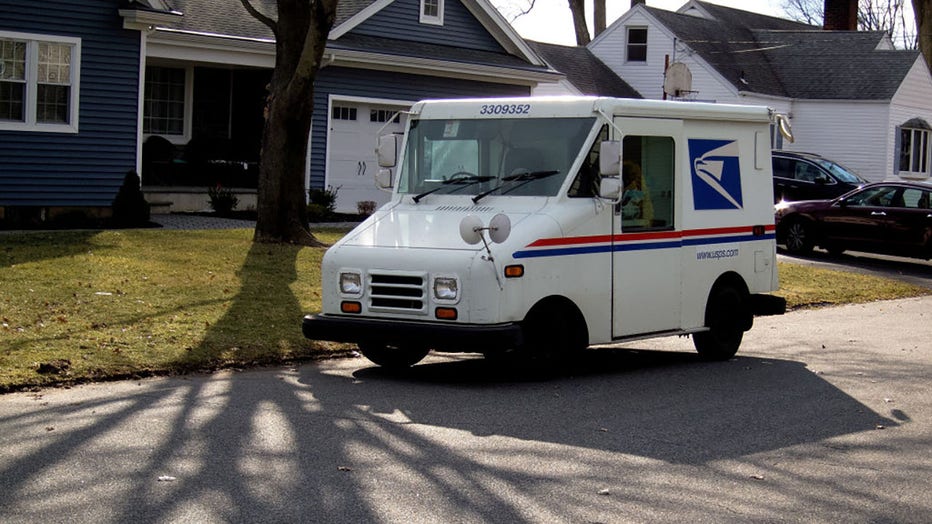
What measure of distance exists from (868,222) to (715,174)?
13151 mm

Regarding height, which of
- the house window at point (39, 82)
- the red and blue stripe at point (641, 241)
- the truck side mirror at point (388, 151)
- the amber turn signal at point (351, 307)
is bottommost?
the amber turn signal at point (351, 307)

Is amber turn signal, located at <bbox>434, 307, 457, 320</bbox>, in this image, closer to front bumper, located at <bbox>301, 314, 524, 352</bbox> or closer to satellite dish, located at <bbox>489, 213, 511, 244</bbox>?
front bumper, located at <bbox>301, 314, 524, 352</bbox>

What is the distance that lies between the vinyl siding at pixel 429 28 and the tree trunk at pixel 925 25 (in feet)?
62.7

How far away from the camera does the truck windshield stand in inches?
427

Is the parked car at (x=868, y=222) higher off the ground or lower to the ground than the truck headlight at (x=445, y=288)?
higher

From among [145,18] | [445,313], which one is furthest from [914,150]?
[445,313]

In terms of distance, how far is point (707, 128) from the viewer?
12.0 m

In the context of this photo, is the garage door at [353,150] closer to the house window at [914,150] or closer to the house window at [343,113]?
the house window at [343,113]

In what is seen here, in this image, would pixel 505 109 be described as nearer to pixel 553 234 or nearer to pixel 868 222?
pixel 553 234

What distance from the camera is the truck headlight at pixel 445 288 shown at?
9945 millimetres

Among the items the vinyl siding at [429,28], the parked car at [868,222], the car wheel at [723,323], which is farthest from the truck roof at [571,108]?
the vinyl siding at [429,28]

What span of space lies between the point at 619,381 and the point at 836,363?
2.68 metres

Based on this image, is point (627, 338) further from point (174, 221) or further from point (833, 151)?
point (833, 151)

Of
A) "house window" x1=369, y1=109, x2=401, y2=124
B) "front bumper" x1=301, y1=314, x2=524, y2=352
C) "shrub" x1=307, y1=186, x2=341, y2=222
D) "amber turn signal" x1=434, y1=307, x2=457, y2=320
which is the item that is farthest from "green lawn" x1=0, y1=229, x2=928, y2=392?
"house window" x1=369, y1=109, x2=401, y2=124
